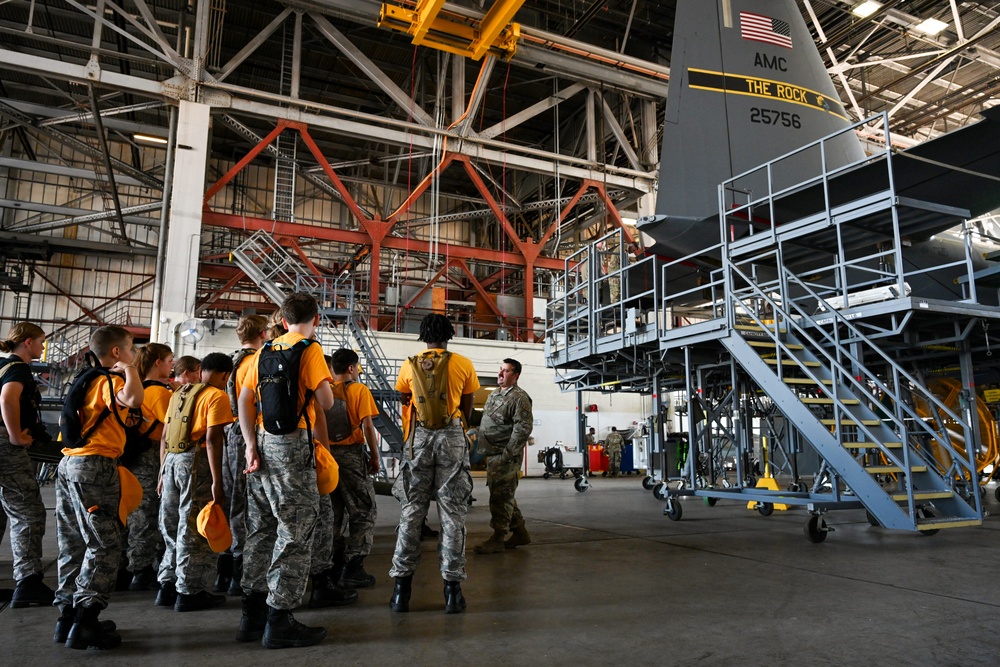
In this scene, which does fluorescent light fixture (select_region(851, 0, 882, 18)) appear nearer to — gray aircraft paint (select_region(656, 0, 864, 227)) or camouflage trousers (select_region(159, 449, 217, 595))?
gray aircraft paint (select_region(656, 0, 864, 227))

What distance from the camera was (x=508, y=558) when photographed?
5.98 metres

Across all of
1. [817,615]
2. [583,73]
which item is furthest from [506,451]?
[583,73]

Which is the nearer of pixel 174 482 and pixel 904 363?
pixel 174 482

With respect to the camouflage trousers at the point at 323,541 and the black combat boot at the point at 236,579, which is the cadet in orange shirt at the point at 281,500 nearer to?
the camouflage trousers at the point at 323,541

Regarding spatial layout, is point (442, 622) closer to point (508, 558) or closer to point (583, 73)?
point (508, 558)

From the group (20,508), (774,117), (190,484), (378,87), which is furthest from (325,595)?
(378,87)

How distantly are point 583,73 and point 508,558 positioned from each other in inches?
778

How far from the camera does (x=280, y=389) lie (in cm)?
334

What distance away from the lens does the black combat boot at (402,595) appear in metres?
4.00

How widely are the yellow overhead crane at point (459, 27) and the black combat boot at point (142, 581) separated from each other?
1615 centimetres

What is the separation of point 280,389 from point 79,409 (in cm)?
126

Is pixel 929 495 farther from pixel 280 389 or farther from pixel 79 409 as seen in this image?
pixel 79 409

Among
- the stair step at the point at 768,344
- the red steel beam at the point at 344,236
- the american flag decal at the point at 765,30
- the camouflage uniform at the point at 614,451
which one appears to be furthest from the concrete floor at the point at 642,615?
the camouflage uniform at the point at 614,451

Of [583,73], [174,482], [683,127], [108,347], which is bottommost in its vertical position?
[174,482]
